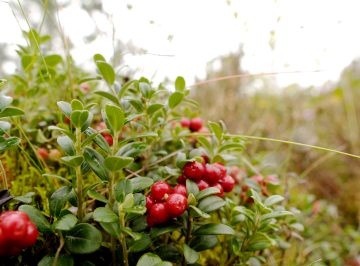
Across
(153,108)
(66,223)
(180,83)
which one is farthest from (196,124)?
(66,223)

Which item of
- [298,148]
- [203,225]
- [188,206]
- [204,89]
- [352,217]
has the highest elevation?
[204,89]

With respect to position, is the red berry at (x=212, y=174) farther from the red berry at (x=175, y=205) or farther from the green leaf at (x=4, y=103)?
the green leaf at (x=4, y=103)

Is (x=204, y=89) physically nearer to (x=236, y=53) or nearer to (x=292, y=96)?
(x=236, y=53)

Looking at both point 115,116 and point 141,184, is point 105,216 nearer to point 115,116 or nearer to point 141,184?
point 141,184

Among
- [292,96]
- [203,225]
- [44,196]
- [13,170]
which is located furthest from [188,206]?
[292,96]

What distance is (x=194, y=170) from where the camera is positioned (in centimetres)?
87

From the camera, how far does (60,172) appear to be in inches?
48.4

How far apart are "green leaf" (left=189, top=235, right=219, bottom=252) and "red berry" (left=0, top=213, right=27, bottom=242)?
56 cm

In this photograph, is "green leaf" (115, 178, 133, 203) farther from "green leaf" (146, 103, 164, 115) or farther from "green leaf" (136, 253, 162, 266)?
"green leaf" (146, 103, 164, 115)

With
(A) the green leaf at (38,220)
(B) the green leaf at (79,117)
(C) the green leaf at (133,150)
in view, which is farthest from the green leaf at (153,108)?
(A) the green leaf at (38,220)

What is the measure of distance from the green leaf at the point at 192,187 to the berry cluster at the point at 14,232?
496mm

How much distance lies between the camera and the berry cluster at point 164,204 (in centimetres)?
71

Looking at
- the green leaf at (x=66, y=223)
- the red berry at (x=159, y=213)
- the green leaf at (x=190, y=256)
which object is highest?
the green leaf at (x=66, y=223)

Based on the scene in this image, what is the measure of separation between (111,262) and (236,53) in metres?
4.53
